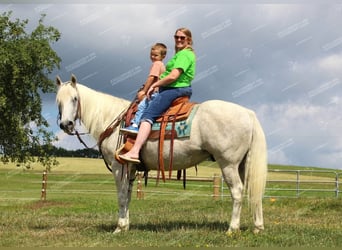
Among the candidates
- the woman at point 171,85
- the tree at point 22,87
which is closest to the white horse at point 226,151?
the woman at point 171,85

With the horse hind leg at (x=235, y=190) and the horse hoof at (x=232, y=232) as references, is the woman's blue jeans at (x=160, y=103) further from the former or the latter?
the horse hoof at (x=232, y=232)

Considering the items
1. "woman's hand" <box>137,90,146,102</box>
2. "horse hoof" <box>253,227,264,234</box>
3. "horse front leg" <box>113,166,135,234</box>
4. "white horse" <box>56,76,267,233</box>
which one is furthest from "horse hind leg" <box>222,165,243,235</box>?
"woman's hand" <box>137,90,146,102</box>

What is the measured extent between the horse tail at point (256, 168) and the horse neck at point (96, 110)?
7.40 feet

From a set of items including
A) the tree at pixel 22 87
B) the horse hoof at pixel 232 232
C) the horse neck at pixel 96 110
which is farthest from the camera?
the tree at pixel 22 87

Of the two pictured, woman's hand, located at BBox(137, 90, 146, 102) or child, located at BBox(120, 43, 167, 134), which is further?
woman's hand, located at BBox(137, 90, 146, 102)

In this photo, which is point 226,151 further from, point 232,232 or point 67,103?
point 67,103

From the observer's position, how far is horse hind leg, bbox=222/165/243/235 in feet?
22.5

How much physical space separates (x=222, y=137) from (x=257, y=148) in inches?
22.5

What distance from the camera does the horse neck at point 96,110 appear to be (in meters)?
7.75

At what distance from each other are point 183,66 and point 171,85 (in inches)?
13.7

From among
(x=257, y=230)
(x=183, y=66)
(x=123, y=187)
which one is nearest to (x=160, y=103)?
(x=183, y=66)

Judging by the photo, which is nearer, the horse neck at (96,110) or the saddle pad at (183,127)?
the saddle pad at (183,127)

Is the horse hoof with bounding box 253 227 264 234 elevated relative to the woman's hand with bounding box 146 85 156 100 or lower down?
lower down

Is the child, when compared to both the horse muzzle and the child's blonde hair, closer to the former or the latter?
the child's blonde hair
